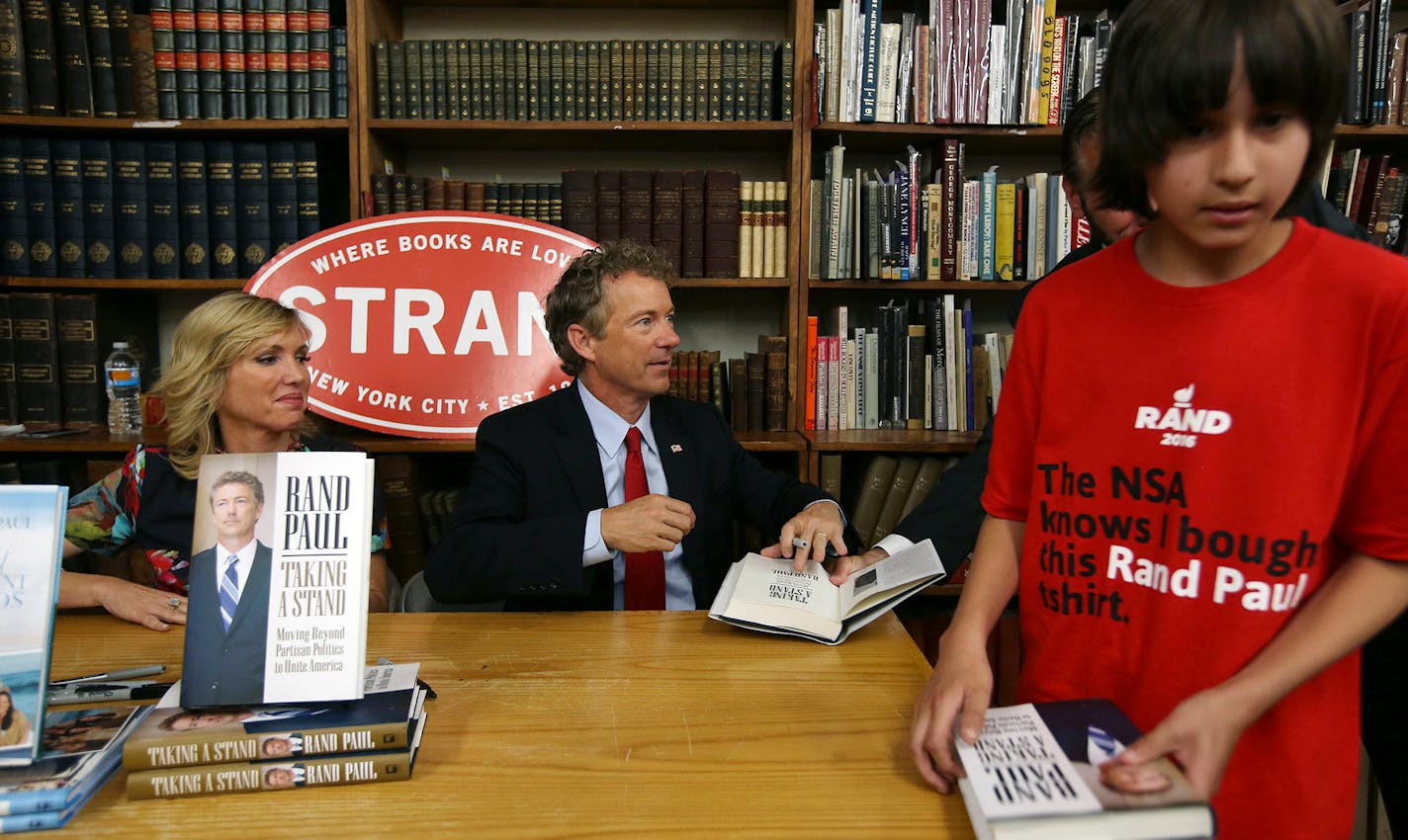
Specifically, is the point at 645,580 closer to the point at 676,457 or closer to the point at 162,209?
the point at 676,457

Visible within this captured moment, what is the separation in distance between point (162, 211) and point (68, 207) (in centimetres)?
24

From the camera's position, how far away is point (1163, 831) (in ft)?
2.02

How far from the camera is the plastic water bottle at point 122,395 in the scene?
246 centimetres

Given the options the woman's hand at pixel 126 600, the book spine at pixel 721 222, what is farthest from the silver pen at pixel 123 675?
the book spine at pixel 721 222

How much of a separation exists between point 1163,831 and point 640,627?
0.73 m

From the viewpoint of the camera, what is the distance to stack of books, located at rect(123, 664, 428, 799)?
79 cm

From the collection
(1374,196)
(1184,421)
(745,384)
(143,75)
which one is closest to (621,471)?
(745,384)

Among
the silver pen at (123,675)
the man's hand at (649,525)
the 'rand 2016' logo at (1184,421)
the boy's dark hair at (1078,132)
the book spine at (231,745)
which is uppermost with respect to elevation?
the boy's dark hair at (1078,132)

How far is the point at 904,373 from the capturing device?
2523 millimetres

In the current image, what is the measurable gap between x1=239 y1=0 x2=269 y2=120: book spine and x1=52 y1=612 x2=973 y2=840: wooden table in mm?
1607

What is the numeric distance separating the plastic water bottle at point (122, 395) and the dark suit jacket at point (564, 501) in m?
1.38

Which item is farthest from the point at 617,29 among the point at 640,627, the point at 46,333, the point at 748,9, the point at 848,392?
the point at 640,627

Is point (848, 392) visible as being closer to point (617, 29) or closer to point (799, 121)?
point (799, 121)

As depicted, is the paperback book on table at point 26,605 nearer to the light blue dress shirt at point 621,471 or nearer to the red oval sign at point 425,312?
the light blue dress shirt at point 621,471
